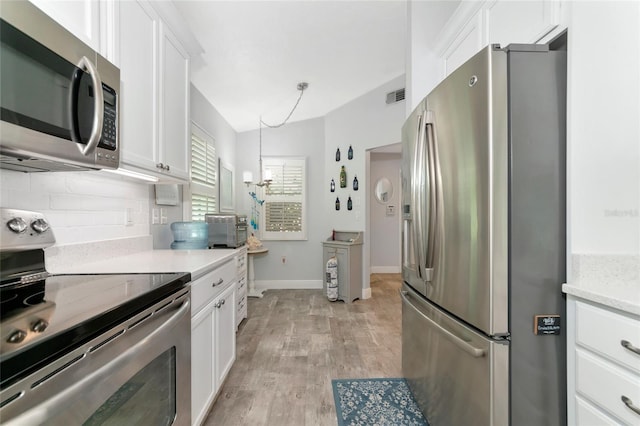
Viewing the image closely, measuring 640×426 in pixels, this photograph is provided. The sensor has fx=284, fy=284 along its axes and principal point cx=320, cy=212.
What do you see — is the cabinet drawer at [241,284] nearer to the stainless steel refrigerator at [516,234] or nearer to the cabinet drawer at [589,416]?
the stainless steel refrigerator at [516,234]

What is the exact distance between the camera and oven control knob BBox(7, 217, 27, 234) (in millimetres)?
1071

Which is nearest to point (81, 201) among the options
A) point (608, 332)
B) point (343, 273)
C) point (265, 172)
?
point (608, 332)

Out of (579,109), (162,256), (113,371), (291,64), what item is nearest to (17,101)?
(113,371)

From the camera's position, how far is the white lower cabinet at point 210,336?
1461mm

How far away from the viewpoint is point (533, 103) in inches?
45.6

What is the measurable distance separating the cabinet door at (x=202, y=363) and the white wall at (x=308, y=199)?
3.17 metres

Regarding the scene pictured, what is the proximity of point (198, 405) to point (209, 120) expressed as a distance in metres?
3.20

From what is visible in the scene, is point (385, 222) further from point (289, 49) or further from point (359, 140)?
point (289, 49)

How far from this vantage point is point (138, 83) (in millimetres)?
1565

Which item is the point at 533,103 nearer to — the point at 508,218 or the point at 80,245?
the point at 508,218

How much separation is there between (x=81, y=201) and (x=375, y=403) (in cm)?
213

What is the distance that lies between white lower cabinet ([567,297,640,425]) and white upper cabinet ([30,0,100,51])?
2205 mm

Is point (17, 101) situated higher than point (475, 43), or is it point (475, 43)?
point (475, 43)

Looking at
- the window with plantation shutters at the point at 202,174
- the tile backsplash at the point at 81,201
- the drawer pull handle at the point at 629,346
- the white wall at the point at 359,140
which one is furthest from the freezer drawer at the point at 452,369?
the white wall at the point at 359,140
